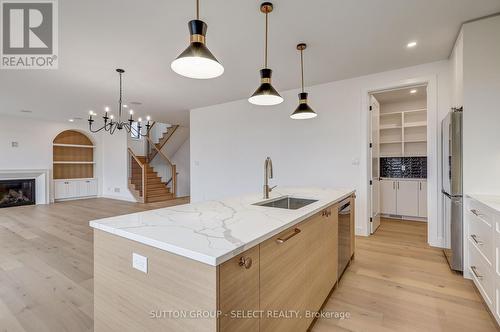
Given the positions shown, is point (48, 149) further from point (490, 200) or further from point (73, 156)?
point (490, 200)

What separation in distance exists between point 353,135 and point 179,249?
143 inches

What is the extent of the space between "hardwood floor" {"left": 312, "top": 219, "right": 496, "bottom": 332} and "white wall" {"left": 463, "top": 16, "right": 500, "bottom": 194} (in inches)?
38.6

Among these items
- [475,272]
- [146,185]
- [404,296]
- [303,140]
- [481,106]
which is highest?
[481,106]

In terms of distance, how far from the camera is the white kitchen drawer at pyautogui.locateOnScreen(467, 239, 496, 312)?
5.72 ft

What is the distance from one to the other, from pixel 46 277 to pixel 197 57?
9.10ft

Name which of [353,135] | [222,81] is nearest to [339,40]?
[353,135]

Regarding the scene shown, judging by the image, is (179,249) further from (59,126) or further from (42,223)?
(59,126)

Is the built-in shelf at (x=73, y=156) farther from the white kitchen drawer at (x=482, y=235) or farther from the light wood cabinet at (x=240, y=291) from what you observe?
the white kitchen drawer at (x=482, y=235)

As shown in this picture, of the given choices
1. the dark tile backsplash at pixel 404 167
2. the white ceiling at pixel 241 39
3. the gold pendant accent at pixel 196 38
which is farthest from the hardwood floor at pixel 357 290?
the white ceiling at pixel 241 39

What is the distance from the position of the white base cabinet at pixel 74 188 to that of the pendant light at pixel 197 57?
8.55 m

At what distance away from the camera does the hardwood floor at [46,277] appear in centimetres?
179

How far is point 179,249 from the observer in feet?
3.00

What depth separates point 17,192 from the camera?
694cm

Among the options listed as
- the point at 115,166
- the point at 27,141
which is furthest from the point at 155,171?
the point at 27,141
